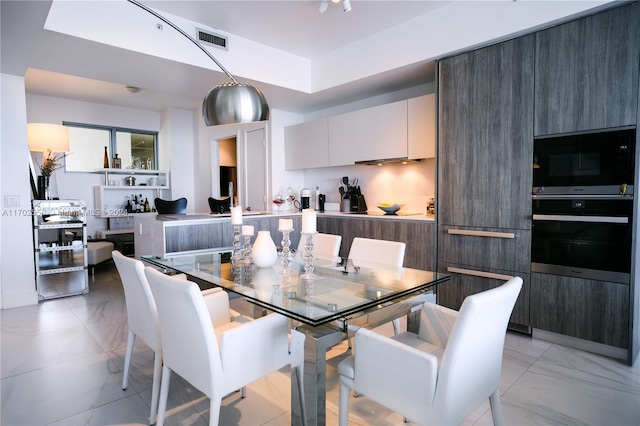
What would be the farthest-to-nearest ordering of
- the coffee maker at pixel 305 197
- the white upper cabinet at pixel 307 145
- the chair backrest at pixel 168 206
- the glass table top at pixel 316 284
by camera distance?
the chair backrest at pixel 168 206 → the coffee maker at pixel 305 197 → the white upper cabinet at pixel 307 145 → the glass table top at pixel 316 284

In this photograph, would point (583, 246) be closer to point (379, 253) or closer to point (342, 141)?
point (379, 253)

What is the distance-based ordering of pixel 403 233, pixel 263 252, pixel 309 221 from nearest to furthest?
pixel 309 221
pixel 263 252
pixel 403 233

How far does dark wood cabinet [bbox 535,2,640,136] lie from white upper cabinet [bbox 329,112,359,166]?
201 cm

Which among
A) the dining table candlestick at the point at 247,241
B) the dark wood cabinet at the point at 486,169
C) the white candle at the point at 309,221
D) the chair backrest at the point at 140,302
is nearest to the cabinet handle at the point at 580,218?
the dark wood cabinet at the point at 486,169

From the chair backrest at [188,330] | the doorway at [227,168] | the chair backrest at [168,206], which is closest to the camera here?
the chair backrest at [188,330]

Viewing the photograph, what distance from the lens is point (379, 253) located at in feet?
8.55

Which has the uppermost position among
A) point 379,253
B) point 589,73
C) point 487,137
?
point 589,73

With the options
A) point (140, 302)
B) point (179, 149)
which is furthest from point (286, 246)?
point (179, 149)

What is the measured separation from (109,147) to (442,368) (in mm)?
6861

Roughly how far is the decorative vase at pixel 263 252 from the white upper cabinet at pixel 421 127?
2.05 meters

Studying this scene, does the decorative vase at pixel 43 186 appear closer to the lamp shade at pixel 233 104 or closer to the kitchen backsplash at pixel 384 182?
the kitchen backsplash at pixel 384 182

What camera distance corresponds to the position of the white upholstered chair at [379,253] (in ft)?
8.14

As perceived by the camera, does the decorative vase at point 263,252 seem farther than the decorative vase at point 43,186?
No

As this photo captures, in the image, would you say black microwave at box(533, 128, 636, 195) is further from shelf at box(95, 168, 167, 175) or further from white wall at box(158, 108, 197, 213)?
shelf at box(95, 168, 167, 175)
